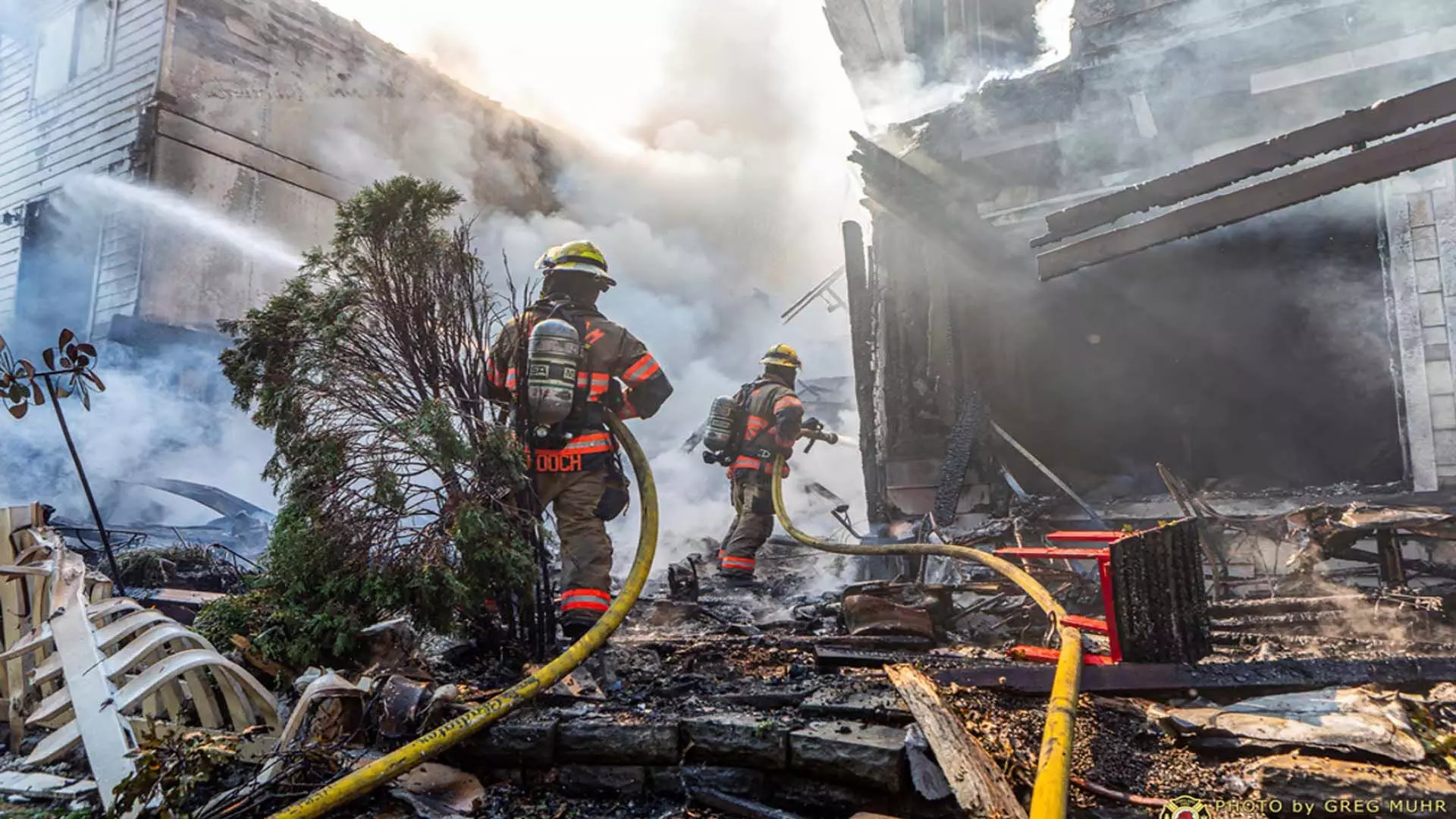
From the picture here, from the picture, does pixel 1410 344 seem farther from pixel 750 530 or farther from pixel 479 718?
pixel 479 718

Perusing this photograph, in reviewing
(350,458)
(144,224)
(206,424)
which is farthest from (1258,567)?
(144,224)

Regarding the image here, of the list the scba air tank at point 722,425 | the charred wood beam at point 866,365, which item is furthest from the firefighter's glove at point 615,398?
the charred wood beam at point 866,365

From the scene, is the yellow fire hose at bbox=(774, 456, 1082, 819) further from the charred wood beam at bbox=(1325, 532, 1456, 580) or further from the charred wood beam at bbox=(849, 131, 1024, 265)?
the charred wood beam at bbox=(849, 131, 1024, 265)

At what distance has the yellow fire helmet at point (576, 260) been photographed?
4297 millimetres

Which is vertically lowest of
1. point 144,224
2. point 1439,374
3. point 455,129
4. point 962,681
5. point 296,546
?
point 962,681

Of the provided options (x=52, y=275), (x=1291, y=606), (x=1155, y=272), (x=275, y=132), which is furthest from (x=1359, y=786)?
(x=52, y=275)

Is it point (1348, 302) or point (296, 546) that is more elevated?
point (1348, 302)

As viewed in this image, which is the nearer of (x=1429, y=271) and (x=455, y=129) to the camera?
(x=1429, y=271)

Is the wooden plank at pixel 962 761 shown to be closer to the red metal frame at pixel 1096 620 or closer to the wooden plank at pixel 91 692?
the red metal frame at pixel 1096 620

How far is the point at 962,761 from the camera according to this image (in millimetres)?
2160

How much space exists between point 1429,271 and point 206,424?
15.1 metres

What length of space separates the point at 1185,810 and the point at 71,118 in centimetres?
1803

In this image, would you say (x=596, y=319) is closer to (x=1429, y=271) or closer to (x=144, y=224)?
(x=1429, y=271)

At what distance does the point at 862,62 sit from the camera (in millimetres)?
10898
